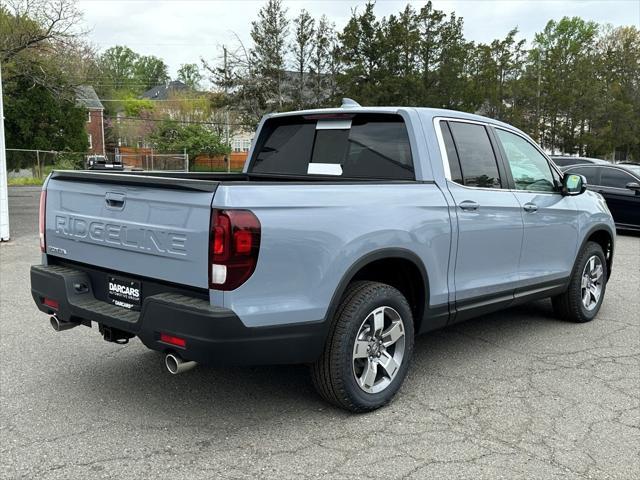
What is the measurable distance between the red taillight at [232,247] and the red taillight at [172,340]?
0.32m

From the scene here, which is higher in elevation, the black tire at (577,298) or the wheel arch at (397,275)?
the wheel arch at (397,275)

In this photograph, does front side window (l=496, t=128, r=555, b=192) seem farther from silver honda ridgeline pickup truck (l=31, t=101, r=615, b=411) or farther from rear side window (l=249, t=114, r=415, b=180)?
rear side window (l=249, t=114, r=415, b=180)

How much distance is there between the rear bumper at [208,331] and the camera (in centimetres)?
299

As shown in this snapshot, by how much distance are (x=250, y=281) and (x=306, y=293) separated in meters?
0.34

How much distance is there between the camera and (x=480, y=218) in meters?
4.38

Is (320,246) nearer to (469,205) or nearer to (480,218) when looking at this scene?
(469,205)

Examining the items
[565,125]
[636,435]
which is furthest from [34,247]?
[565,125]

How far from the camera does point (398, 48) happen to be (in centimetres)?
2981

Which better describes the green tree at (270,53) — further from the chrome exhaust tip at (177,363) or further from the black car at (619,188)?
the chrome exhaust tip at (177,363)

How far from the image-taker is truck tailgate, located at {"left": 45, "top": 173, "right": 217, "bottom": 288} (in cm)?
306

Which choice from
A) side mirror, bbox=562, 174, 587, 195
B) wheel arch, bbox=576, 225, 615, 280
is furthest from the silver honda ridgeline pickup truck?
wheel arch, bbox=576, 225, 615, 280

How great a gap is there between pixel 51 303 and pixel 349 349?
187cm

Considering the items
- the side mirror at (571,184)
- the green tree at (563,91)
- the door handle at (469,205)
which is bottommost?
the door handle at (469,205)

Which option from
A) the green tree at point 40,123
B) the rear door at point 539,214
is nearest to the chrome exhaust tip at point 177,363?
the rear door at point 539,214
